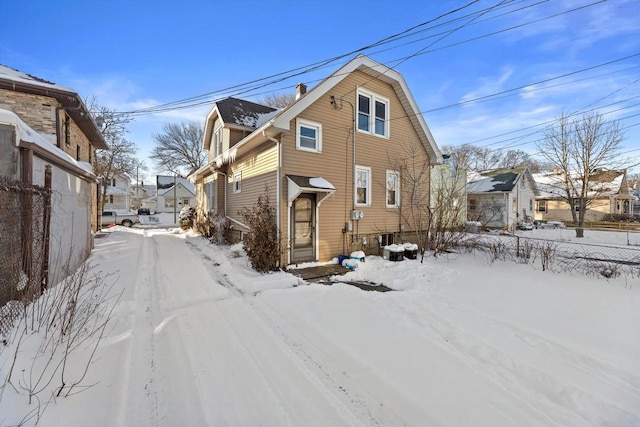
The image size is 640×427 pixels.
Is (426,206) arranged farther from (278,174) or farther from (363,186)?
(278,174)

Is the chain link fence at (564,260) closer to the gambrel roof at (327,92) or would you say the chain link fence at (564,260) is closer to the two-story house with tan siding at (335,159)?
the two-story house with tan siding at (335,159)

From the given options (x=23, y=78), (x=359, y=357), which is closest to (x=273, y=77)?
(x=23, y=78)

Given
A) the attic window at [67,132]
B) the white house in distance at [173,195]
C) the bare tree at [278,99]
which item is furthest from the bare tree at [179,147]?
the attic window at [67,132]

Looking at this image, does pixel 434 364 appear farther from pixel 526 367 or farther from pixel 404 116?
pixel 404 116

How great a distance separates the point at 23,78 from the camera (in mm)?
8836

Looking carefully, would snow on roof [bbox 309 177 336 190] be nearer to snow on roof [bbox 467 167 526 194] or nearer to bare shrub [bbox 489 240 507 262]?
bare shrub [bbox 489 240 507 262]

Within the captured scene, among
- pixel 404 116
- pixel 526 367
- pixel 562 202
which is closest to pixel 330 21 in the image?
pixel 404 116

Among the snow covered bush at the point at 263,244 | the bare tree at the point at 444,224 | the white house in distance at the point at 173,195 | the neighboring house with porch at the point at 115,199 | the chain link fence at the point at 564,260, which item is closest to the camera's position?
the chain link fence at the point at 564,260

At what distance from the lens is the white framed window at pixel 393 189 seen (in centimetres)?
1067

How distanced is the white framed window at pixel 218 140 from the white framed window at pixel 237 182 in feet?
7.49

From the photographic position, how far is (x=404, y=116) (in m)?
11.2

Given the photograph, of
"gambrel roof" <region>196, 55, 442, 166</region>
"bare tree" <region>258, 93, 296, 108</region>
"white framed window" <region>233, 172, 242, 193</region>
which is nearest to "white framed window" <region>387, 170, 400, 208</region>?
"gambrel roof" <region>196, 55, 442, 166</region>

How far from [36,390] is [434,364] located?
12.8ft

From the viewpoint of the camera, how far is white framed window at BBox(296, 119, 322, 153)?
8.27m
